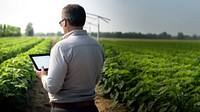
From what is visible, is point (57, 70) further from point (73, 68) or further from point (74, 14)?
point (74, 14)

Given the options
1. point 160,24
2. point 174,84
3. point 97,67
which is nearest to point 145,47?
point 160,24

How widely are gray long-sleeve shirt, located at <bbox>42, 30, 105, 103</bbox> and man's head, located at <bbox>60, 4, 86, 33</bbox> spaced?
0.11 feet

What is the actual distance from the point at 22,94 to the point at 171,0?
5.71 m

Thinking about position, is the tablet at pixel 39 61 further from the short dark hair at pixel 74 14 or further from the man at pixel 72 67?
the short dark hair at pixel 74 14

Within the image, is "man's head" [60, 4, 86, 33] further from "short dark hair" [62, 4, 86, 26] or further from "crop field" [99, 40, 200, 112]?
"crop field" [99, 40, 200, 112]

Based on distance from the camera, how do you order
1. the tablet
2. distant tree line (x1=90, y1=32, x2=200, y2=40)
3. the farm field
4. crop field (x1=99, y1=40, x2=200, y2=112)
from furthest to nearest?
1. distant tree line (x1=90, y1=32, x2=200, y2=40)
2. the farm field
3. crop field (x1=99, y1=40, x2=200, y2=112)
4. the tablet

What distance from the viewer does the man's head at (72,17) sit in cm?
186

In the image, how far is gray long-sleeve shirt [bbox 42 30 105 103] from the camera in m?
1.79

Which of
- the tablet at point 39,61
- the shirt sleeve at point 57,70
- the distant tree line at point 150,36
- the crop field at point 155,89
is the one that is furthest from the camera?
the distant tree line at point 150,36

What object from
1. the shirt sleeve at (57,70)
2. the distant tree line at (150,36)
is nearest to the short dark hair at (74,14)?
the shirt sleeve at (57,70)

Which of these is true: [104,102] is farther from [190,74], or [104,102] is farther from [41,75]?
[41,75]

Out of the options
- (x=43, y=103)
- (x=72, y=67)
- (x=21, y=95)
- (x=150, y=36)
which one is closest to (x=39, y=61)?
(x=72, y=67)

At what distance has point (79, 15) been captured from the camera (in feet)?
6.13

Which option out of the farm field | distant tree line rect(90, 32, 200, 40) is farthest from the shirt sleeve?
distant tree line rect(90, 32, 200, 40)
